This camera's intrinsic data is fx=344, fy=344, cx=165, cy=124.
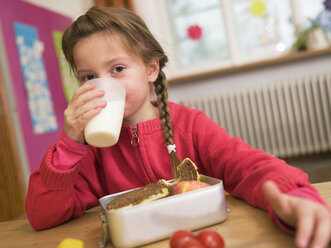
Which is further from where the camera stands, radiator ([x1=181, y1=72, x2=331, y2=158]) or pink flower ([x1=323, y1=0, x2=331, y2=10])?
radiator ([x1=181, y1=72, x2=331, y2=158])

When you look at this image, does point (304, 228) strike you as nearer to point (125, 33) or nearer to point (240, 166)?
point (240, 166)

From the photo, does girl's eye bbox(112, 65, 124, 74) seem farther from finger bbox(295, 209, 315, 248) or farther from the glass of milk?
finger bbox(295, 209, 315, 248)

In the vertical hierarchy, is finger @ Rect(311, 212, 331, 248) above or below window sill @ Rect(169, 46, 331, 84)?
below

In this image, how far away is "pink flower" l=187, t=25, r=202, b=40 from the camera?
12.8 feet

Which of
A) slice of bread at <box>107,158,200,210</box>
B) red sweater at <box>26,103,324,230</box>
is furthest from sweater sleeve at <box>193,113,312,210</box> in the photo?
slice of bread at <box>107,158,200,210</box>

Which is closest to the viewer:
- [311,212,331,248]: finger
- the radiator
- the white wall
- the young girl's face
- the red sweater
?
[311,212,331,248]: finger

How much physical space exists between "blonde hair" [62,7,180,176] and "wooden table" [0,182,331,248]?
0.87ft

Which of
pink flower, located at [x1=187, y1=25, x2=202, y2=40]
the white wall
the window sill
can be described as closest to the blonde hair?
the window sill

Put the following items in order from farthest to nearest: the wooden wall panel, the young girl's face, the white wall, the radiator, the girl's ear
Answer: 1. the white wall
2. the radiator
3. the wooden wall panel
4. the girl's ear
5. the young girl's face

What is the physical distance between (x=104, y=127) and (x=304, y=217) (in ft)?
1.41

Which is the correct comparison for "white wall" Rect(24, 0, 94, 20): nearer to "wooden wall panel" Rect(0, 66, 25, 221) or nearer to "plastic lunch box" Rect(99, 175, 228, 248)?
"wooden wall panel" Rect(0, 66, 25, 221)

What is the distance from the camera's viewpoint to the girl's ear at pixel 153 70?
1.12 meters

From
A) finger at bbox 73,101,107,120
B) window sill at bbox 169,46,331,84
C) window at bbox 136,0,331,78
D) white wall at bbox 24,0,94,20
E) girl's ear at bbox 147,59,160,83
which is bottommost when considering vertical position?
finger at bbox 73,101,107,120

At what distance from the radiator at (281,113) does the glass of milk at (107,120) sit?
309cm
